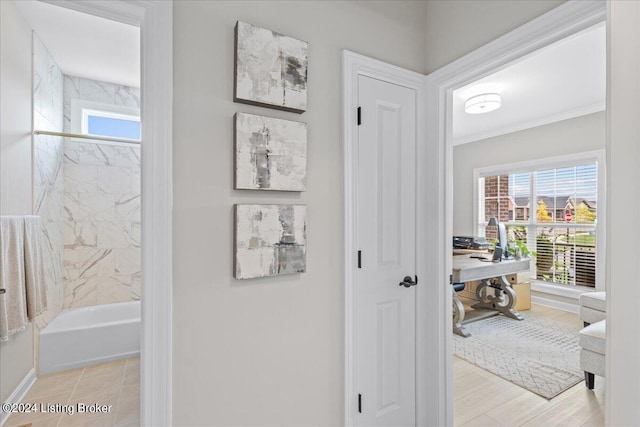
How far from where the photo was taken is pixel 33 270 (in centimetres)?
230

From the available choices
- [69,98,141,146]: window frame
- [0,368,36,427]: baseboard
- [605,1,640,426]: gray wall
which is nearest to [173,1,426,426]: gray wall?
[605,1,640,426]: gray wall

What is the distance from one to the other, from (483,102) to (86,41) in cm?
400

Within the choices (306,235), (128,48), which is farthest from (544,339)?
(128,48)

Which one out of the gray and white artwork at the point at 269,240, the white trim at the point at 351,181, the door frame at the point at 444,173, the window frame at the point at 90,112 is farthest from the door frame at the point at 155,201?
the window frame at the point at 90,112

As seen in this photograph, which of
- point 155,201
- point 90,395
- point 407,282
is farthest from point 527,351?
point 90,395

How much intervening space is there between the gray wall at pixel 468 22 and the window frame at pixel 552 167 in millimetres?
2896

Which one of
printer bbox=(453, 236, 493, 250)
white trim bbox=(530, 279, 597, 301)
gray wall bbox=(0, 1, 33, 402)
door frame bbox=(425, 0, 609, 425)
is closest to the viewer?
door frame bbox=(425, 0, 609, 425)

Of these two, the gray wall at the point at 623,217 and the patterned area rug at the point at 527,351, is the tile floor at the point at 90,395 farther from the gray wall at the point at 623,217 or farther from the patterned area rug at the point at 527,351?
the patterned area rug at the point at 527,351

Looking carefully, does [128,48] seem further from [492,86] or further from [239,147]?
[492,86]

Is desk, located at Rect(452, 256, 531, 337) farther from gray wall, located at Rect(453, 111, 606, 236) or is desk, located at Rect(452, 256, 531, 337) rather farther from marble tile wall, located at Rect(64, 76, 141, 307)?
marble tile wall, located at Rect(64, 76, 141, 307)

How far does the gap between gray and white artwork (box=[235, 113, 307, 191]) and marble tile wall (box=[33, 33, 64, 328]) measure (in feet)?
8.17

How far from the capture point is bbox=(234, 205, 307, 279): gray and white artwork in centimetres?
134

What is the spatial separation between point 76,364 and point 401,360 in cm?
276

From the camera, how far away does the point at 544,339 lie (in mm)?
3488
